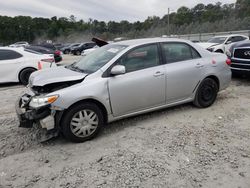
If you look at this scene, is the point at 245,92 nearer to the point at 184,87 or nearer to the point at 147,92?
the point at 184,87

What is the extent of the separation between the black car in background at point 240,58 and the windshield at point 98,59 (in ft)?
13.3

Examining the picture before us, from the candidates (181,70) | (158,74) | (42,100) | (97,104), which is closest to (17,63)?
(42,100)

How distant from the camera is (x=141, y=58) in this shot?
149 inches

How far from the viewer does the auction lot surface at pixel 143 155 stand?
2475mm

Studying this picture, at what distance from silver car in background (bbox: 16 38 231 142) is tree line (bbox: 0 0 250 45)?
42.9m

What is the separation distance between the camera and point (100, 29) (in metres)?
86.4

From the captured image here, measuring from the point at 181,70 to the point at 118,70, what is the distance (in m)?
1.40

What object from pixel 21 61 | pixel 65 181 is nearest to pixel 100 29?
pixel 21 61

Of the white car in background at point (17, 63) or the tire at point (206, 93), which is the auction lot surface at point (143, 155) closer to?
the tire at point (206, 93)

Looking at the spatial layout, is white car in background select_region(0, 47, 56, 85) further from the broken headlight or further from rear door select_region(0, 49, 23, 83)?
the broken headlight

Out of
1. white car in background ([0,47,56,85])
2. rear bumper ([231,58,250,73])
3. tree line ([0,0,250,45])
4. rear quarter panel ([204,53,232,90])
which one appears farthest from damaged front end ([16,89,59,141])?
tree line ([0,0,250,45])

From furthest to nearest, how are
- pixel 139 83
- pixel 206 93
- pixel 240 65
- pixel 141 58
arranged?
pixel 240 65
pixel 206 93
pixel 141 58
pixel 139 83

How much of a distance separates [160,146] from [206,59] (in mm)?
2318

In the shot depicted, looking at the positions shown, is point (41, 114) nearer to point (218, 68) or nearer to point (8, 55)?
point (218, 68)
